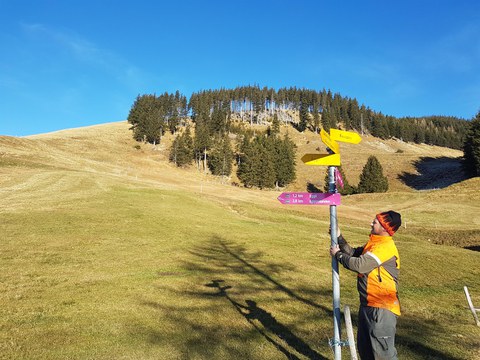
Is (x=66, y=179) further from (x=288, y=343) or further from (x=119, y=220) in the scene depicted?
(x=288, y=343)

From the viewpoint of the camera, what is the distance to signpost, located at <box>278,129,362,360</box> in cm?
639

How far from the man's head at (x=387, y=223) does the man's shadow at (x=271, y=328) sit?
4262 millimetres

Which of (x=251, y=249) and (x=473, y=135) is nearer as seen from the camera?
(x=251, y=249)

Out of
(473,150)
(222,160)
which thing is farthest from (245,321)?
(222,160)

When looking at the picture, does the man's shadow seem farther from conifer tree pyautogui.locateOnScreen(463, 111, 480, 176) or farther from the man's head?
conifer tree pyautogui.locateOnScreen(463, 111, 480, 176)

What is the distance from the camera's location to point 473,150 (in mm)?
83938

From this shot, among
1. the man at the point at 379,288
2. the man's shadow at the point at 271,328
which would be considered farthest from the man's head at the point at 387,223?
the man's shadow at the point at 271,328

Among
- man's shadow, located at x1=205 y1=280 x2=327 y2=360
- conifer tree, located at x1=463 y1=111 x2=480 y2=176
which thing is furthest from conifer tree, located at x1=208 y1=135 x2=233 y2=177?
man's shadow, located at x1=205 y1=280 x2=327 y2=360

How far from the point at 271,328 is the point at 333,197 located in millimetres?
5632

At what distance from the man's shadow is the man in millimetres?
2913

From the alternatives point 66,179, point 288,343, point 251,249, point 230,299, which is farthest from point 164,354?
point 66,179

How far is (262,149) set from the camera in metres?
108

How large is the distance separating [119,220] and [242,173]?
8280 centimetres

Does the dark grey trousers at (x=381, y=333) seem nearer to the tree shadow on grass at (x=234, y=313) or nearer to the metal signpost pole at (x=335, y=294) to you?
the metal signpost pole at (x=335, y=294)
